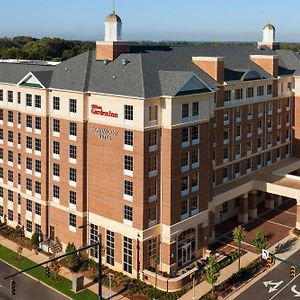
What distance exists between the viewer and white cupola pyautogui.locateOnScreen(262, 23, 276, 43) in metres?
82.4

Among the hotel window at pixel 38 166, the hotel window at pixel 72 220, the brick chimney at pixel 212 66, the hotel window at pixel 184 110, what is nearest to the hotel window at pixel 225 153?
the brick chimney at pixel 212 66

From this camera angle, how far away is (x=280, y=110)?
73.5 meters

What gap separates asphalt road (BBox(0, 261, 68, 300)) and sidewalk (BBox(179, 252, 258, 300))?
11.5 metres

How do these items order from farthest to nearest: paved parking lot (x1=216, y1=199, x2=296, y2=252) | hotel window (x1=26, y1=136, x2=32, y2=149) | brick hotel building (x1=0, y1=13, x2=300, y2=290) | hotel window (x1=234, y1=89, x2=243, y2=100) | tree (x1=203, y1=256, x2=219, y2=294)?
hotel window (x1=234, y1=89, x2=243, y2=100) < paved parking lot (x1=216, y1=199, x2=296, y2=252) < hotel window (x1=26, y1=136, x2=32, y2=149) < brick hotel building (x1=0, y1=13, x2=300, y2=290) < tree (x1=203, y1=256, x2=219, y2=294)

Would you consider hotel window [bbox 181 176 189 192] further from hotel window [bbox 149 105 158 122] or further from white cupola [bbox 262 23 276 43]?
white cupola [bbox 262 23 276 43]

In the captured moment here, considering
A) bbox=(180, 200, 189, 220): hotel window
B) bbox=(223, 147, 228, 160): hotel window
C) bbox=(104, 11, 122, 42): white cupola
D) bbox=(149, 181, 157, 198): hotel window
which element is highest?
bbox=(104, 11, 122, 42): white cupola

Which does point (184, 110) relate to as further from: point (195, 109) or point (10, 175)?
point (10, 175)

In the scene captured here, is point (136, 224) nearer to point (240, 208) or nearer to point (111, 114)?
point (111, 114)

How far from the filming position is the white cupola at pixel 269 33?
82375 millimetres

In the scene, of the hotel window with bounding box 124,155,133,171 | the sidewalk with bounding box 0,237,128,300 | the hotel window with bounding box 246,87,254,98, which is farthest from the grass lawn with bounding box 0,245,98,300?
the hotel window with bounding box 246,87,254,98

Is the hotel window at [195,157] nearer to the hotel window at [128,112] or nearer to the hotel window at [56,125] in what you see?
the hotel window at [128,112]

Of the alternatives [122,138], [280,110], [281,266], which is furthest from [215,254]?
[280,110]

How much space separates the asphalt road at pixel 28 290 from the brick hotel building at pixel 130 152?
673 cm

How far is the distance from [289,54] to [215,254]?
39.5 meters
